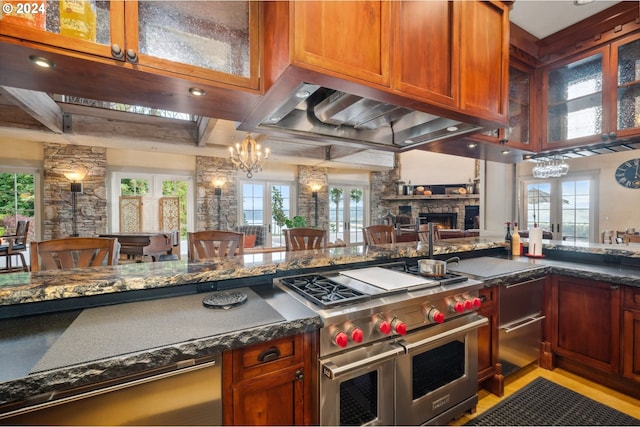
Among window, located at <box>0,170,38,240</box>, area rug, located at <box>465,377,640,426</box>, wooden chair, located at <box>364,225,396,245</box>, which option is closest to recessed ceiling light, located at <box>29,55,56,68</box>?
wooden chair, located at <box>364,225,396,245</box>

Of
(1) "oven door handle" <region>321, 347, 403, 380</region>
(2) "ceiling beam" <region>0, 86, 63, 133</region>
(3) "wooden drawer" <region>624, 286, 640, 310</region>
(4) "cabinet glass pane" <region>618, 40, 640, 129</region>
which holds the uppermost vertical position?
(2) "ceiling beam" <region>0, 86, 63, 133</region>

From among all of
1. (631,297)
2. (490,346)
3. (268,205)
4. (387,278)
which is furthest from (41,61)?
(268,205)

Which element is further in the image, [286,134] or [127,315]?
[286,134]

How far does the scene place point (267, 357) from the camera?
1.06m

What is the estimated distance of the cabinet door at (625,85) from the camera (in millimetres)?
2062

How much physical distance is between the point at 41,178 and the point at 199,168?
9.40 feet

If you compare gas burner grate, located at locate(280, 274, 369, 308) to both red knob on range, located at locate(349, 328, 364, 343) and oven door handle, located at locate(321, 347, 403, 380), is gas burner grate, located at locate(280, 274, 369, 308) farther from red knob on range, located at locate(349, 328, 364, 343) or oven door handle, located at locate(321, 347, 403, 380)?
oven door handle, located at locate(321, 347, 403, 380)

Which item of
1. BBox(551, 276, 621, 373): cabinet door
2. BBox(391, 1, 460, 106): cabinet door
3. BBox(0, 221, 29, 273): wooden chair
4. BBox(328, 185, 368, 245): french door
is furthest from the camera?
BBox(328, 185, 368, 245): french door

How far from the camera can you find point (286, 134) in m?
1.74

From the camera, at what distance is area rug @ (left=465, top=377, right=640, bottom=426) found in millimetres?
1622

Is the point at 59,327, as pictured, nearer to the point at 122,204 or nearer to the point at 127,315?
the point at 127,315

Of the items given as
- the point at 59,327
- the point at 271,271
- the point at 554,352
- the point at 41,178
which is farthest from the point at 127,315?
the point at 41,178

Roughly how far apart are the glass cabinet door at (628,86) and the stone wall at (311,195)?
6.29 metres

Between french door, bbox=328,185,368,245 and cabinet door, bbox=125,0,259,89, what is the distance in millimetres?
7203
